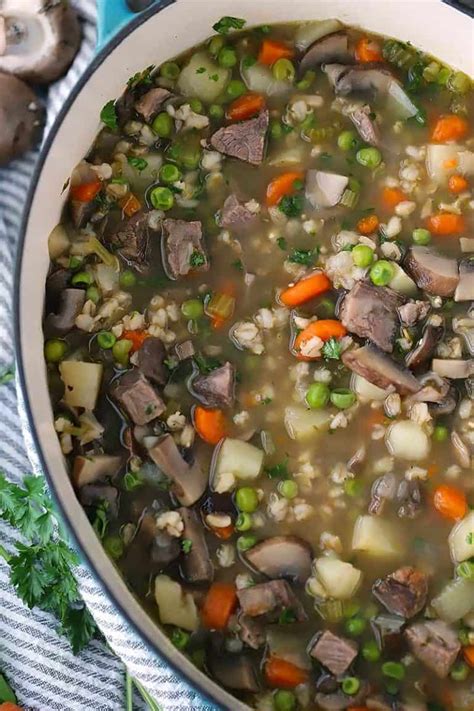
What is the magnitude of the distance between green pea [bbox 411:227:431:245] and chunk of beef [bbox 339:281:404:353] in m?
0.26

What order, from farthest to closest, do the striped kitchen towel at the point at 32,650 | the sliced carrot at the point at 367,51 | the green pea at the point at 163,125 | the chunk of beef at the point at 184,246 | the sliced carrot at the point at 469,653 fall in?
the striped kitchen towel at the point at 32,650 < the sliced carrot at the point at 367,51 < the green pea at the point at 163,125 < the chunk of beef at the point at 184,246 < the sliced carrot at the point at 469,653

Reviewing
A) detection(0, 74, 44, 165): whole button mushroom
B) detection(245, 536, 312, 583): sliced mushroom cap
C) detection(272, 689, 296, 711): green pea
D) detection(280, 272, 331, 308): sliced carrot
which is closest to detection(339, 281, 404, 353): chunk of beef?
detection(280, 272, 331, 308): sliced carrot

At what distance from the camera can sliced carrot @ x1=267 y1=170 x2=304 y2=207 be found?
13.9ft

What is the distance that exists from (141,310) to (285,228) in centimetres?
66

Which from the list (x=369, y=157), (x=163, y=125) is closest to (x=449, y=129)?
(x=369, y=157)

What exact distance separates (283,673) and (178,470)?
2.84 feet

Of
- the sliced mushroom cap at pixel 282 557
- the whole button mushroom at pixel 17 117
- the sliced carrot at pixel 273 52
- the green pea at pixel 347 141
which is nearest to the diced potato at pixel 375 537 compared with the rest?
the sliced mushroom cap at pixel 282 557

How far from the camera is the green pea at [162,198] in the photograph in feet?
13.8

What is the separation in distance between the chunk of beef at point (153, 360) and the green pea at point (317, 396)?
564mm

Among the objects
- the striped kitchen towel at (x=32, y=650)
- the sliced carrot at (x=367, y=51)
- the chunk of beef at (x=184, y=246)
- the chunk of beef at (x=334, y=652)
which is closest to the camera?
the chunk of beef at (x=334, y=652)

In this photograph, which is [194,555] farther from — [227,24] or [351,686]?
[227,24]

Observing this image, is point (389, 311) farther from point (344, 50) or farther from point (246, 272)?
point (344, 50)

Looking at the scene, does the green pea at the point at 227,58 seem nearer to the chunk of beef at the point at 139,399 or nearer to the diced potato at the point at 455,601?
the chunk of beef at the point at 139,399

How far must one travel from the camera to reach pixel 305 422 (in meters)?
4.11
